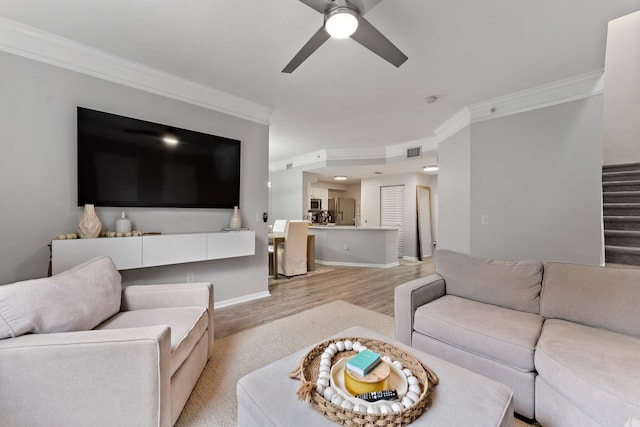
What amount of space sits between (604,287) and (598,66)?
7.53ft

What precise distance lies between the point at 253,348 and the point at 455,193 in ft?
10.9

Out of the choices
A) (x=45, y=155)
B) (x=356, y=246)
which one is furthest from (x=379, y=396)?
(x=356, y=246)

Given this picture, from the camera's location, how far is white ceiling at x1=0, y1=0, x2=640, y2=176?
186 centimetres

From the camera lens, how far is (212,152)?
313cm

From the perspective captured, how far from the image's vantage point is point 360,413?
910 millimetres

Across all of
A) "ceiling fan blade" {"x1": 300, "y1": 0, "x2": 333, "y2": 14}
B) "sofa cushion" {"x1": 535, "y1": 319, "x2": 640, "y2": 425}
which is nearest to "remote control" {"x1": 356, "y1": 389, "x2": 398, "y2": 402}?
"sofa cushion" {"x1": 535, "y1": 319, "x2": 640, "y2": 425}

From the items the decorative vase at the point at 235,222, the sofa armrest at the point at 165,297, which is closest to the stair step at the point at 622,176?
the decorative vase at the point at 235,222

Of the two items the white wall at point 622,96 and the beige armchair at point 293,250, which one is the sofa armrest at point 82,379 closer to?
the beige armchair at point 293,250

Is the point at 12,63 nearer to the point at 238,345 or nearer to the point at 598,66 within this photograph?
the point at 238,345

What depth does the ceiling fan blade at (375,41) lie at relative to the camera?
1.58 metres

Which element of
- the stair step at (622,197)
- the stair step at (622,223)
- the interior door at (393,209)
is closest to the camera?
the stair step at (622,223)

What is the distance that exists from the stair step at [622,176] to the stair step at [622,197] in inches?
14.7

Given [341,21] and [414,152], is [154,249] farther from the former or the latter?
[414,152]

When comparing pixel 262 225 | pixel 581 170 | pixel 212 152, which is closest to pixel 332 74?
pixel 212 152
